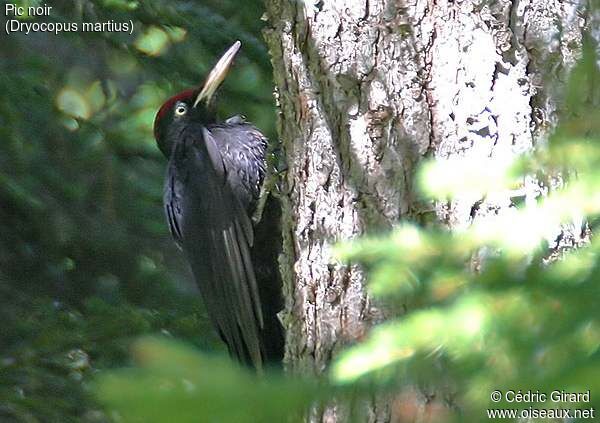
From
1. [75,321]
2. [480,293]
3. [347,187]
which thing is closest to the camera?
[480,293]

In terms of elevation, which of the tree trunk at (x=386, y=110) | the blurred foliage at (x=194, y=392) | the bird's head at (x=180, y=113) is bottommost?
the blurred foliage at (x=194, y=392)

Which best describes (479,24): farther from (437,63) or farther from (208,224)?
(208,224)

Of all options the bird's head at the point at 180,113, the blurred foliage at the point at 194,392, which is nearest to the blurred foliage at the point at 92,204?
the bird's head at the point at 180,113

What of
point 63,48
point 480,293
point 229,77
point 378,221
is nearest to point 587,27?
point 378,221

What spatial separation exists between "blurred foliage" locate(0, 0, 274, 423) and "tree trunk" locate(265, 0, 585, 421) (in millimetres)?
1361

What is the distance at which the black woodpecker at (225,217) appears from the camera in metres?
3.95

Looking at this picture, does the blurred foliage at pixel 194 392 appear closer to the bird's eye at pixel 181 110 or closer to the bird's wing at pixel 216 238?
the bird's wing at pixel 216 238

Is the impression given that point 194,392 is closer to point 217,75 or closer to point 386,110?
point 386,110

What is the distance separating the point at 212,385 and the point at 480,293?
388 millimetres

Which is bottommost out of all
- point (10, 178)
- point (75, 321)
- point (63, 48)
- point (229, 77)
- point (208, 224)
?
point (75, 321)

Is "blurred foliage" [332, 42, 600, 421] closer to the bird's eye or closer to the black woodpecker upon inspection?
the black woodpecker

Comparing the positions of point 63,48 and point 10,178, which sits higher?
point 63,48

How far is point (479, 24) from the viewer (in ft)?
8.40

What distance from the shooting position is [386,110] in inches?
104
